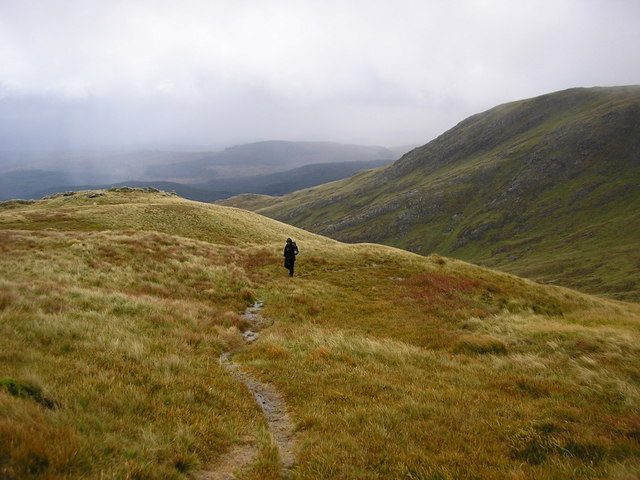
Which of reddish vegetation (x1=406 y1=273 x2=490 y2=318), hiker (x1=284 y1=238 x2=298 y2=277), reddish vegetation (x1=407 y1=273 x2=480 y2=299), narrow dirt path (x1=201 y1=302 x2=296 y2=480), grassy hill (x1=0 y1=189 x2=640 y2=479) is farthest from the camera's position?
hiker (x1=284 y1=238 x2=298 y2=277)

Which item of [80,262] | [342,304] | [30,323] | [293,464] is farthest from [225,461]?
[80,262]

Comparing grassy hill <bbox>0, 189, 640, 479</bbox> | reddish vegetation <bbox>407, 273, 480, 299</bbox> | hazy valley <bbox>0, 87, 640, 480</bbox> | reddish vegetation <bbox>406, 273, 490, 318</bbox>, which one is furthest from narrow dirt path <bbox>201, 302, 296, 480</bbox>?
reddish vegetation <bbox>407, 273, 480, 299</bbox>

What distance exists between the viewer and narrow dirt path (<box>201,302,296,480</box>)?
5887 mm

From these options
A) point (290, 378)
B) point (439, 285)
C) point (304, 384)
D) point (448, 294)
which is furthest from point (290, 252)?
point (304, 384)

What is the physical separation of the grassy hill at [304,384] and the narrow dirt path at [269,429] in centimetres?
19

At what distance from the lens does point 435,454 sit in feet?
20.2

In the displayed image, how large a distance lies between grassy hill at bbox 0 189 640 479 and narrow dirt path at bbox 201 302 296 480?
0.19m

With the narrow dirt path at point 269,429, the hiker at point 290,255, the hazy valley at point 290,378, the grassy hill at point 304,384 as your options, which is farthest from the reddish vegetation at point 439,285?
the narrow dirt path at point 269,429

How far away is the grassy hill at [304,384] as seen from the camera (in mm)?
5680

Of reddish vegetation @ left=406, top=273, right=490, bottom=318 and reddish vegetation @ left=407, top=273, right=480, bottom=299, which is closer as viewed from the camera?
reddish vegetation @ left=406, top=273, right=490, bottom=318

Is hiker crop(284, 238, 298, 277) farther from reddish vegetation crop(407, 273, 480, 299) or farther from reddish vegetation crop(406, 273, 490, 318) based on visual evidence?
reddish vegetation crop(407, 273, 480, 299)

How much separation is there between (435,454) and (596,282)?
131638mm

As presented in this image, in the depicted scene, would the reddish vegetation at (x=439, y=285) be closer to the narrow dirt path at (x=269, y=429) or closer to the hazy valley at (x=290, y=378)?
the hazy valley at (x=290, y=378)

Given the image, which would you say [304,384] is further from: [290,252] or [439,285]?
[439,285]
